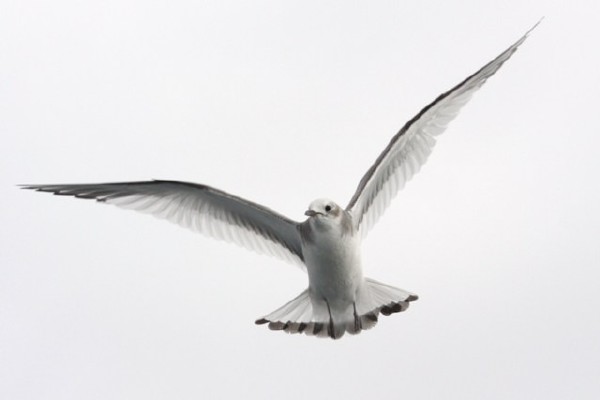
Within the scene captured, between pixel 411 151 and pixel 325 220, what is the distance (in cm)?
214

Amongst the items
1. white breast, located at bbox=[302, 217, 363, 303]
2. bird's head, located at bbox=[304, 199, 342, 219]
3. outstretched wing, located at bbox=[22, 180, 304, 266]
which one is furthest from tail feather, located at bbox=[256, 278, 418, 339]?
Result: bird's head, located at bbox=[304, 199, 342, 219]

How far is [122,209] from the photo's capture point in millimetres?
12438

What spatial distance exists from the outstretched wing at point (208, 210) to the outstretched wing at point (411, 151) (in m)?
1.05

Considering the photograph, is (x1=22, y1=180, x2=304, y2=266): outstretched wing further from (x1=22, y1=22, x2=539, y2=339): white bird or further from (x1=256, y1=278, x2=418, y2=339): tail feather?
(x1=256, y1=278, x2=418, y2=339): tail feather

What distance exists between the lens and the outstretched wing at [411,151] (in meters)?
13.1

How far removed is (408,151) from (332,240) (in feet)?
6.91

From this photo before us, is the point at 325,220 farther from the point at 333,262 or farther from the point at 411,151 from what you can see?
the point at 411,151

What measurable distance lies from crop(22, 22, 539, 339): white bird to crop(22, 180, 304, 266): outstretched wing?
0.01 meters

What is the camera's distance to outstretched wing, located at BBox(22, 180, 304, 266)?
40.3 feet

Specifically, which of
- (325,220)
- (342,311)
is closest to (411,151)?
(325,220)

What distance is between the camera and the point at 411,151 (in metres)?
13.4

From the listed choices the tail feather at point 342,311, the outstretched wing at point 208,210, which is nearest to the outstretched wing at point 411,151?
the tail feather at point 342,311

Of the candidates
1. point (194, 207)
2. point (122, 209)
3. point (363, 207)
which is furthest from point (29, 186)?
point (363, 207)

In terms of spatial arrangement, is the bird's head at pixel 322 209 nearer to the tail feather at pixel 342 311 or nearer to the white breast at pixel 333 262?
the white breast at pixel 333 262
